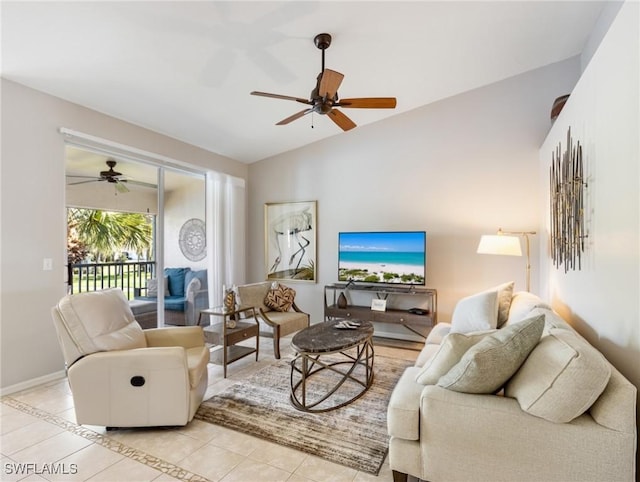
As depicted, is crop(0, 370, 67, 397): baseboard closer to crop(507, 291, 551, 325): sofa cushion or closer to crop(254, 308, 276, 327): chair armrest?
crop(254, 308, 276, 327): chair armrest

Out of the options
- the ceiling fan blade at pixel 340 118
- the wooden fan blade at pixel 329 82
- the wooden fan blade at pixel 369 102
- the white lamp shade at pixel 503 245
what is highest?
the wooden fan blade at pixel 329 82

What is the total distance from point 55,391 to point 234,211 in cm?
320

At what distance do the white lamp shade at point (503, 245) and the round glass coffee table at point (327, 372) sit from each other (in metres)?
1.63

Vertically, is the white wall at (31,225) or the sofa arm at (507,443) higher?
the white wall at (31,225)

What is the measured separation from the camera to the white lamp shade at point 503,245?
3.58 metres

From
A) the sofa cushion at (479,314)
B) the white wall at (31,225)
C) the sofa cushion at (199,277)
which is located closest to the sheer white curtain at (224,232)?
the sofa cushion at (199,277)

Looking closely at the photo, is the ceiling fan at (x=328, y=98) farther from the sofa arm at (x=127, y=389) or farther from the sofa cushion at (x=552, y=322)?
the sofa arm at (x=127, y=389)

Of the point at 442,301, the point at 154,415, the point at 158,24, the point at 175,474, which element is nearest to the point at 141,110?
the point at 158,24

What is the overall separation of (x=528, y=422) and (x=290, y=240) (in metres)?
4.28

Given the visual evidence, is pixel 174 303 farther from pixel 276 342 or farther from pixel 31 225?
pixel 31 225

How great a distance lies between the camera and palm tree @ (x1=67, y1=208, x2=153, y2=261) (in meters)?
3.57

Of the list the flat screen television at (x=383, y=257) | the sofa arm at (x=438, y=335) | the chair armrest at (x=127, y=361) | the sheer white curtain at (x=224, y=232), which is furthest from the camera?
the sheer white curtain at (x=224, y=232)

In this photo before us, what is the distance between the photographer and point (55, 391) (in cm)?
294

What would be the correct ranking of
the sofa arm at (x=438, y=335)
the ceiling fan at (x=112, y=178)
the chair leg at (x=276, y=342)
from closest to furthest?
the sofa arm at (x=438, y=335) < the ceiling fan at (x=112, y=178) < the chair leg at (x=276, y=342)
